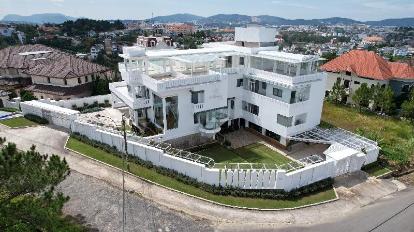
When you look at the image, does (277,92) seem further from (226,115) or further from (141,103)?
(141,103)

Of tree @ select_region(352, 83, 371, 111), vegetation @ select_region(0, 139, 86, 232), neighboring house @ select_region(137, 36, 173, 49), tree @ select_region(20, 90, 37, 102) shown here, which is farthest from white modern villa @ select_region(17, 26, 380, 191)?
tree @ select_region(352, 83, 371, 111)

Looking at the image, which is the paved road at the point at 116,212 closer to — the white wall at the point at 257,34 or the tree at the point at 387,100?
the white wall at the point at 257,34

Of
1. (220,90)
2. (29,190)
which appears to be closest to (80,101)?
(220,90)

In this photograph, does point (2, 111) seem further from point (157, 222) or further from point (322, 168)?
point (322, 168)

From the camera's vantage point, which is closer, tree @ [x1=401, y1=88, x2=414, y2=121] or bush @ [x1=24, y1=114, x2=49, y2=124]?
bush @ [x1=24, y1=114, x2=49, y2=124]

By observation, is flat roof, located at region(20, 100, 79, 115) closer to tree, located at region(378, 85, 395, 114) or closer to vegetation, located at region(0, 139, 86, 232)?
vegetation, located at region(0, 139, 86, 232)
